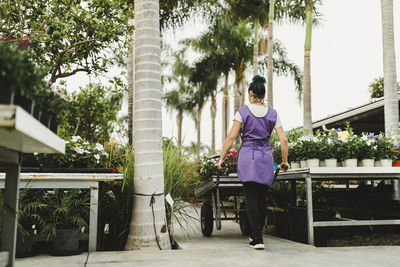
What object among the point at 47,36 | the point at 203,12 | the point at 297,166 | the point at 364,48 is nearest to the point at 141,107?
the point at 47,36

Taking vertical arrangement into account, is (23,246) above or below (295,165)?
below

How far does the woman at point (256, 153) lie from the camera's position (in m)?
4.02

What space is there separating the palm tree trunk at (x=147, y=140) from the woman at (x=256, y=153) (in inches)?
29.4

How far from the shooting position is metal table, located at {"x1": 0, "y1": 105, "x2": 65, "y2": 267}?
1.34 m

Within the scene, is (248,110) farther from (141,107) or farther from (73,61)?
(73,61)

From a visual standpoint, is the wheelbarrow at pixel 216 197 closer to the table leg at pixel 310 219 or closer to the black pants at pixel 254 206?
the black pants at pixel 254 206

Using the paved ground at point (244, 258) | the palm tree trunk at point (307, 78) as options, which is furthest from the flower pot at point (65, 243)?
the palm tree trunk at point (307, 78)

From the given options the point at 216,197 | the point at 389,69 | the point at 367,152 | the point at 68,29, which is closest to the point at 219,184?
the point at 216,197

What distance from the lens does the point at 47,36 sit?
462 cm

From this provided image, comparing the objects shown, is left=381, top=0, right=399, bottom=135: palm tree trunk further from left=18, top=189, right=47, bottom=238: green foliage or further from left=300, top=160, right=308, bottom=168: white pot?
left=18, top=189, right=47, bottom=238: green foliage

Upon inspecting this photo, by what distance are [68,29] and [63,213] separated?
2.16m

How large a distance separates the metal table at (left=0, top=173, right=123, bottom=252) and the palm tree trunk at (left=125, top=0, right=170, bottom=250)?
38cm

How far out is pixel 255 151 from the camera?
13.3 feet

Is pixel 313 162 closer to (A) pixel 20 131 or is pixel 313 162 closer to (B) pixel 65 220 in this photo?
(B) pixel 65 220
